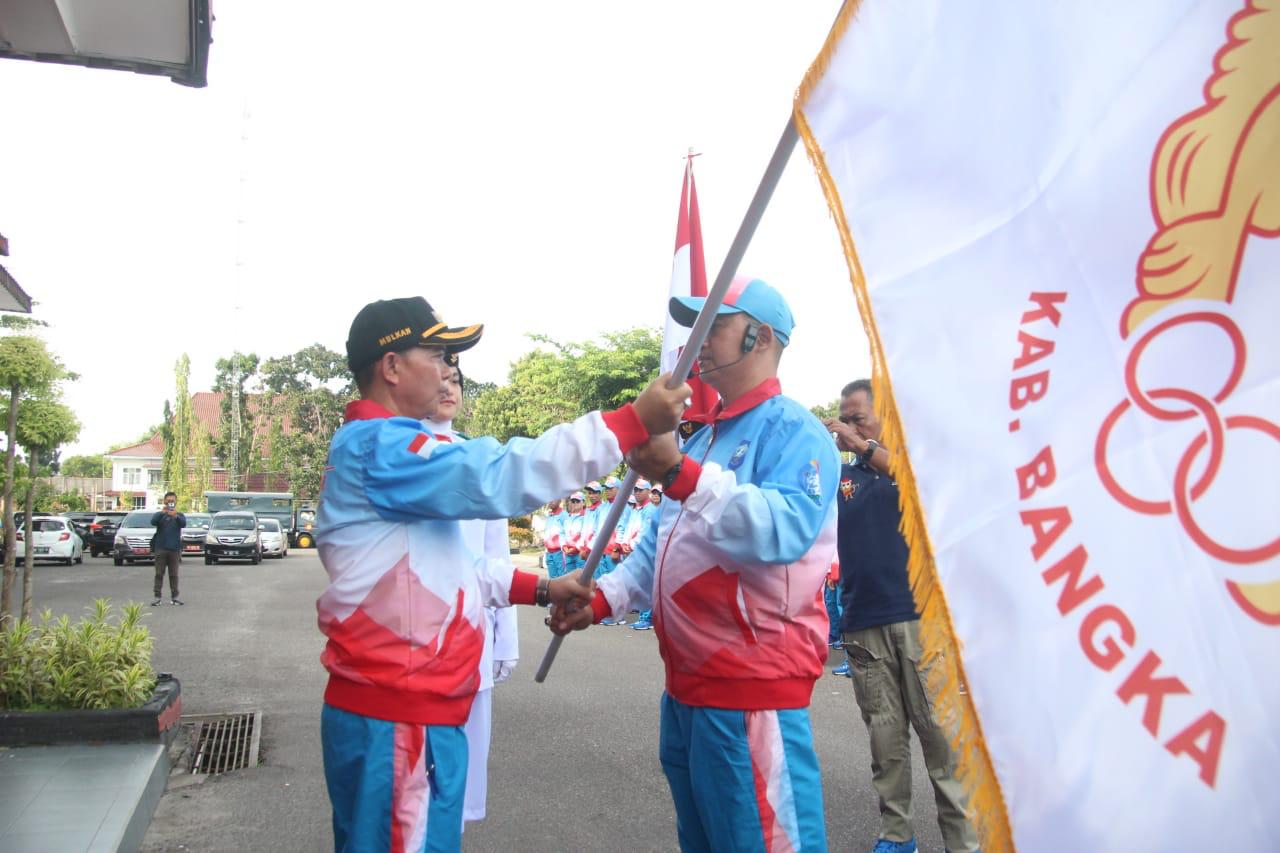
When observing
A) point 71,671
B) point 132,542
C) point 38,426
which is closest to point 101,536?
point 132,542

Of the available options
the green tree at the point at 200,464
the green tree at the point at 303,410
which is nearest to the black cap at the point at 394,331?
the green tree at the point at 303,410

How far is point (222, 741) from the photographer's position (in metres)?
6.45

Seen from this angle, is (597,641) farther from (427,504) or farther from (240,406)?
(240,406)

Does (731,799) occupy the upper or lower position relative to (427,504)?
lower

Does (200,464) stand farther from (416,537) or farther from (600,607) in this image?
(416,537)

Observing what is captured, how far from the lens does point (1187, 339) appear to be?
1172mm

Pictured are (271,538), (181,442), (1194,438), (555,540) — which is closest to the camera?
(1194,438)

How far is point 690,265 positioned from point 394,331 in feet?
6.32

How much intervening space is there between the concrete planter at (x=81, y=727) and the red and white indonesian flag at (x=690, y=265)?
3865 millimetres

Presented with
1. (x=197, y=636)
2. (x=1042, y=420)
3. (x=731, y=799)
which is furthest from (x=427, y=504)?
(x=197, y=636)

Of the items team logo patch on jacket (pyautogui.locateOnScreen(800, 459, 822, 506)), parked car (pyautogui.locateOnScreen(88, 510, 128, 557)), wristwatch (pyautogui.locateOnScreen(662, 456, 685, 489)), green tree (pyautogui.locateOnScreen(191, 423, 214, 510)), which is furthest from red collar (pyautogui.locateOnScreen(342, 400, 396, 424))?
green tree (pyautogui.locateOnScreen(191, 423, 214, 510))

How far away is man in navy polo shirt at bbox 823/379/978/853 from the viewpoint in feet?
13.5

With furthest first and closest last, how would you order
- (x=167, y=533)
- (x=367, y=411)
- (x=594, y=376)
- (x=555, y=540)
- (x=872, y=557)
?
(x=594, y=376)
(x=555, y=540)
(x=167, y=533)
(x=872, y=557)
(x=367, y=411)

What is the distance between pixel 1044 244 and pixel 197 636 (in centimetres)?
1247
